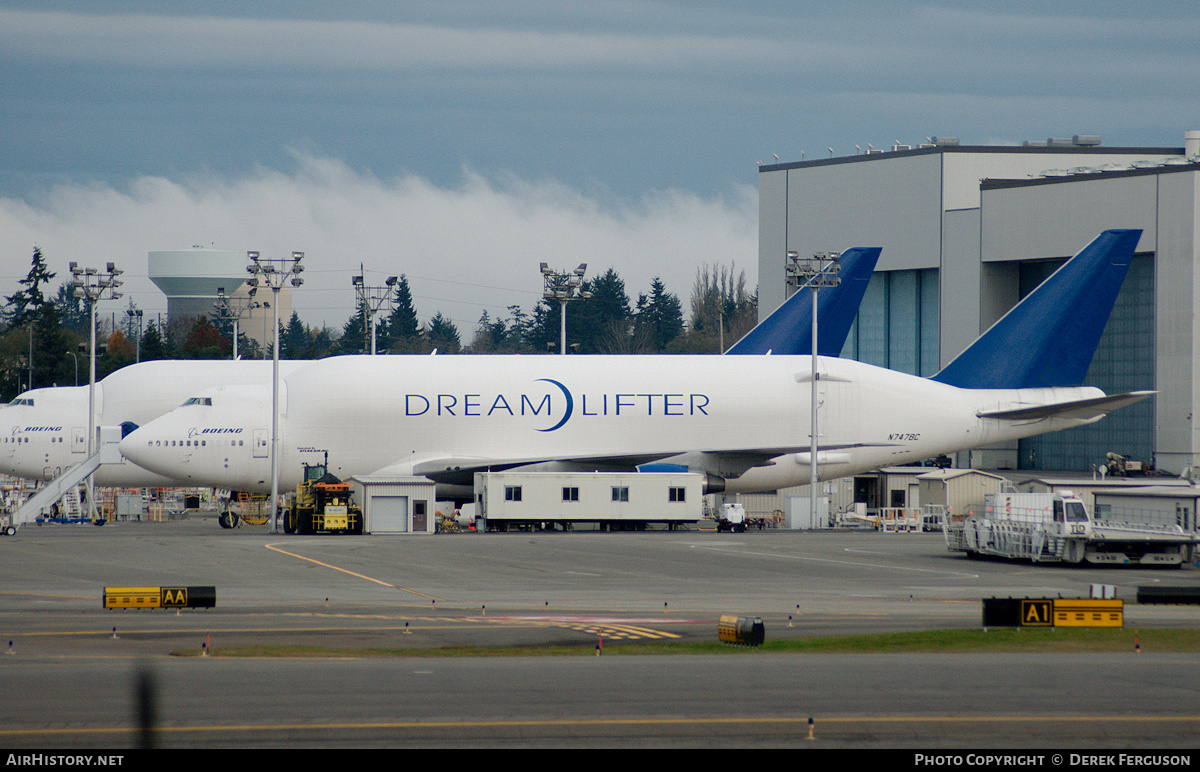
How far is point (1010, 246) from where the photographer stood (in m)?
90.7

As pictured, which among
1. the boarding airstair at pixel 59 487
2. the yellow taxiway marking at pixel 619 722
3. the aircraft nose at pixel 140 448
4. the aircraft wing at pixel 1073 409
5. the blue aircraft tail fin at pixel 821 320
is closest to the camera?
the yellow taxiway marking at pixel 619 722

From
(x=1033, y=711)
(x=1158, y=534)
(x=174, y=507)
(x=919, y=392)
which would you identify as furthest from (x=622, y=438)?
(x=1033, y=711)

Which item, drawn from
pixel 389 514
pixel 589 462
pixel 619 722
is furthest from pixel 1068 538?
pixel 619 722

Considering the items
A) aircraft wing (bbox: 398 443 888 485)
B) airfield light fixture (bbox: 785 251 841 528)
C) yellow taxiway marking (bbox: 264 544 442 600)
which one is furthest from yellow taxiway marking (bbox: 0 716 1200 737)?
airfield light fixture (bbox: 785 251 841 528)

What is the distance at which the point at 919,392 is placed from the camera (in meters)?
60.6

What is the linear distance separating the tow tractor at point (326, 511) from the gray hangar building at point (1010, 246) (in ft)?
156

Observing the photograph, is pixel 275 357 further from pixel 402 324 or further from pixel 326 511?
pixel 402 324

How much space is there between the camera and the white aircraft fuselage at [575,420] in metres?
54.8

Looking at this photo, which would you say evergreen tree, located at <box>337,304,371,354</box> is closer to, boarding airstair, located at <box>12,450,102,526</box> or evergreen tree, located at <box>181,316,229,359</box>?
evergreen tree, located at <box>181,316,229,359</box>

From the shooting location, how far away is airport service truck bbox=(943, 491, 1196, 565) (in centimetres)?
3681

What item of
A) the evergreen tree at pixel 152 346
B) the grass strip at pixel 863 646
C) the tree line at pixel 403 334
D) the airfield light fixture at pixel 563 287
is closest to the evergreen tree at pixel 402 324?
the tree line at pixel 403 334

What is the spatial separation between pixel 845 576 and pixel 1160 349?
56448 millimetres

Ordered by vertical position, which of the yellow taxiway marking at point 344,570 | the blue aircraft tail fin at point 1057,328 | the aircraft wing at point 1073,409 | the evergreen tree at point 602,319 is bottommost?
the yellow taxiway marking at point 344,570

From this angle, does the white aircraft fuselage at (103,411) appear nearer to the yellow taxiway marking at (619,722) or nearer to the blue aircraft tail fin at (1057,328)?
the blue aircraft tail fin at (1057,328)
